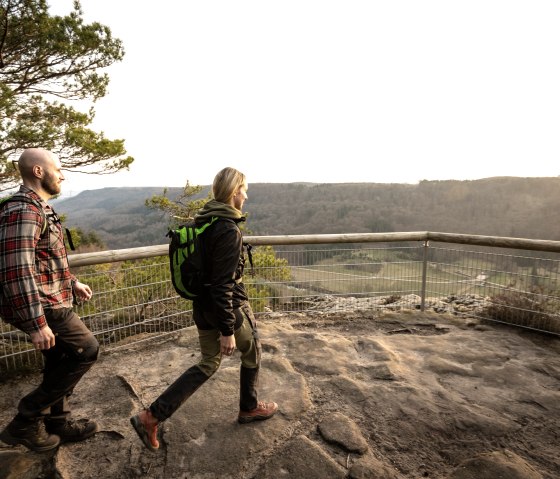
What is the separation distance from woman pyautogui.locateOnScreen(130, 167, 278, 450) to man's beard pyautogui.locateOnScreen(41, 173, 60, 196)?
2.66 feet

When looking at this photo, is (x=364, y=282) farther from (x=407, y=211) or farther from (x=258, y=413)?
(x=407, y=211)

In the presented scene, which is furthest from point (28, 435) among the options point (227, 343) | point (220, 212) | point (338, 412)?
point (338, 412)

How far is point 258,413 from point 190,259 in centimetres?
135

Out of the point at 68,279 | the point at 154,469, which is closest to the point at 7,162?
the point at 68,279

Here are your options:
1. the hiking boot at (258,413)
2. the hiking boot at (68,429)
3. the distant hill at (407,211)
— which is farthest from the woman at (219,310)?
the distant hill at (407,211)

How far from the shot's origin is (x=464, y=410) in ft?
9.50

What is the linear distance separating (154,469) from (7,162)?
10228mm

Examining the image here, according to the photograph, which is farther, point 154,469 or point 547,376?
point 547,376

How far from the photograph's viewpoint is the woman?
2.15 metres

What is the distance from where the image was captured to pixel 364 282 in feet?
16.9

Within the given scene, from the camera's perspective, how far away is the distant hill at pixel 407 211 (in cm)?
6079

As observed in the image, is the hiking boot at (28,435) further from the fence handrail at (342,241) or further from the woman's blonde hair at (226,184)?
the woman's blonde hair at (226,184)

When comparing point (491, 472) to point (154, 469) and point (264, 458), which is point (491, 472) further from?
point (154, 469)

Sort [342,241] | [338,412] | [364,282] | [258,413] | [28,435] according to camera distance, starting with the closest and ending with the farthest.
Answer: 1. [28,435]
2. [258,413]
3. [338,412]
4. [342,241]
5. [364,282]
